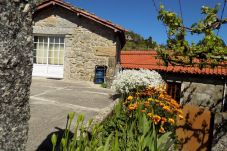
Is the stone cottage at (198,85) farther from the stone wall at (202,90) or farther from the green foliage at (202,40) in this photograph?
the green foliage at (202,40)

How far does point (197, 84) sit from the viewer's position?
16.7 metres

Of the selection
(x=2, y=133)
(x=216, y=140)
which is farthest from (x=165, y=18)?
(x=2, y=133)

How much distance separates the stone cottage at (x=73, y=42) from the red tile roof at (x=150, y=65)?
3129mm

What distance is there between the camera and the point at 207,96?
16219mm

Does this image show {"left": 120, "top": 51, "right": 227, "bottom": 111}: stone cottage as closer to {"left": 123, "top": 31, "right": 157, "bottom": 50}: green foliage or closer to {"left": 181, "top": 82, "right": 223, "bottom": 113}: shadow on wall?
{"left": 181, "top": 82, "right": 223, "bottom": 113}: shadow on wall

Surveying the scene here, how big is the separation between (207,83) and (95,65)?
6.57 m

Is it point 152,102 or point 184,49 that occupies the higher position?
point 184,49

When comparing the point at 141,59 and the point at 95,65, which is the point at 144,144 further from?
the point at 141,59

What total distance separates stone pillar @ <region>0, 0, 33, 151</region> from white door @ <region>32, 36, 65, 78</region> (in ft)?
45.9

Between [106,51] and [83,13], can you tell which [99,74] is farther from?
[83,13]

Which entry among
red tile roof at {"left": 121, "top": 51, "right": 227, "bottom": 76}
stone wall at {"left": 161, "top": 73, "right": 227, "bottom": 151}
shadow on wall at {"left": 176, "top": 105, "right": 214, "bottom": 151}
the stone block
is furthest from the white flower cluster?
stone wall at {"left": 161, "top": 73, "right": 227, "bottom": 151}

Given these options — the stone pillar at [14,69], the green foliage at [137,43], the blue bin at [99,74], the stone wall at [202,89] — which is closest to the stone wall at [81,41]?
the blue bin at [99,74]

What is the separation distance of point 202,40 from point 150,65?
39.3ft

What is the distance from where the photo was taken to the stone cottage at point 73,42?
1480 cm
